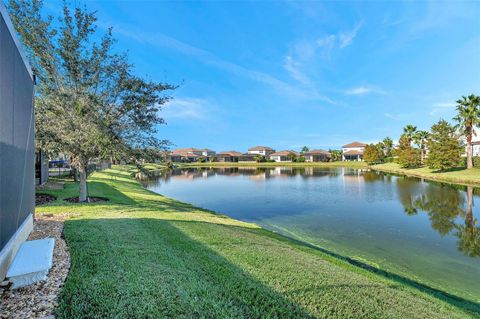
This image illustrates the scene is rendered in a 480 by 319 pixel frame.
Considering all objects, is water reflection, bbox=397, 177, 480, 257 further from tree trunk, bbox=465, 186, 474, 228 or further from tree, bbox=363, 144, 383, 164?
tree, bbox=363, 144, 383, 164

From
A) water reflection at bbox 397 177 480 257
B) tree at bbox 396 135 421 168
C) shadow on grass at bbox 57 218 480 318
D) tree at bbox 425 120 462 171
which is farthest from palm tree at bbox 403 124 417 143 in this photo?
shadow on grass at bbox 57 218 480 318

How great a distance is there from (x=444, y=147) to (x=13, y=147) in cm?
4573

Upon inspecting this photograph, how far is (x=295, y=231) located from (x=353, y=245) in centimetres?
277

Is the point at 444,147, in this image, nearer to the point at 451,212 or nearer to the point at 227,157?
the point at 451,212

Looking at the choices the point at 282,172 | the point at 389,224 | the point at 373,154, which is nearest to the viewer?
the point at 389,224

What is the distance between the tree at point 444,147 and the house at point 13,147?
4523 centimetres

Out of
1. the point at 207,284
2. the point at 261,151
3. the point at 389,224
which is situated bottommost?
the point at 389,224

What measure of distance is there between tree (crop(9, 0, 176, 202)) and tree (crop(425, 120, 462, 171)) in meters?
40.8

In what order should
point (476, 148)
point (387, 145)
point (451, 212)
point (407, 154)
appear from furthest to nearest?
point (387, 145)
point (476, 148)
point (407, 154)
point (451, 212)

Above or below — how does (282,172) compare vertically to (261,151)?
below

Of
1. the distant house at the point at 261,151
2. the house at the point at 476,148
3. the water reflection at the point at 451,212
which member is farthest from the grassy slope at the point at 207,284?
the distant house at the point at 261,151

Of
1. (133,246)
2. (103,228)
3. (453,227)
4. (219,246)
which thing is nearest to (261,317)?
(219,246)

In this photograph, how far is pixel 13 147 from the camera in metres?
5.10

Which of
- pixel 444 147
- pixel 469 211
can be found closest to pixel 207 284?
pixel 469 211
